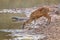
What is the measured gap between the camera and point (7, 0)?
1505 centimetres

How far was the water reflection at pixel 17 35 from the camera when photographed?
6.46 m

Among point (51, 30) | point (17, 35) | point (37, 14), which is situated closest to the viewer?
point (17, 35)

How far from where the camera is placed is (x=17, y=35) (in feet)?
22.3

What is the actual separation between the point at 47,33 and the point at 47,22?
4.13 feet

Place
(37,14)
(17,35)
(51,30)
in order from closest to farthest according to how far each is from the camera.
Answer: (17,35), (51,30), (37,14)

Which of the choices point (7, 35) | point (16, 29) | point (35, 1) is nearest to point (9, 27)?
point (16, 29)

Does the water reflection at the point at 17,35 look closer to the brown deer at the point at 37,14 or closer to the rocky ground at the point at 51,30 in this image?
the rocky ground at the point at 51,30

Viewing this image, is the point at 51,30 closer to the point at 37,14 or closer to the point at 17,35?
the point at 37,14

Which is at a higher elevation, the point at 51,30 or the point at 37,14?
the point at 37,14

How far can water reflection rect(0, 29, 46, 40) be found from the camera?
21.2 ft

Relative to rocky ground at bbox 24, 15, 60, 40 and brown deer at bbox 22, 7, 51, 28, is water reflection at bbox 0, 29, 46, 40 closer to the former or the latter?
rocky ground at bbox 24, 15, 60, 40

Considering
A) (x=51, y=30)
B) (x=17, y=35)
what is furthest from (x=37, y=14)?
(x=17, y=35)

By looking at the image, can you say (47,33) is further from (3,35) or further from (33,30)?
(3,35)

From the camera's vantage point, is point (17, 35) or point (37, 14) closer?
point (17, 35)
